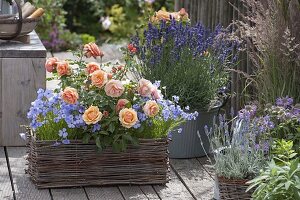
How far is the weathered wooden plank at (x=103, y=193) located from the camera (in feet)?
16.9

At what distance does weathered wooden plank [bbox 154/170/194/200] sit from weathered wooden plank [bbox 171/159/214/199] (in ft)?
0.14

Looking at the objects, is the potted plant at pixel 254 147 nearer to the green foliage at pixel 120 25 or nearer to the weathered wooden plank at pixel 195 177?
the weathered wooden plank at pixel 195 177

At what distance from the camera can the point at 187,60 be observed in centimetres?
586

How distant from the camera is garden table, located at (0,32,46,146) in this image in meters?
6.05

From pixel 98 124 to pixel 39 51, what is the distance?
1.15 m

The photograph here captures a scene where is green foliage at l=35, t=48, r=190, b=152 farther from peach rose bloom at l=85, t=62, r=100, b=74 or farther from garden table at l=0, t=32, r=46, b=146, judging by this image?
garden table at l=0, t=32, r=46, b=146

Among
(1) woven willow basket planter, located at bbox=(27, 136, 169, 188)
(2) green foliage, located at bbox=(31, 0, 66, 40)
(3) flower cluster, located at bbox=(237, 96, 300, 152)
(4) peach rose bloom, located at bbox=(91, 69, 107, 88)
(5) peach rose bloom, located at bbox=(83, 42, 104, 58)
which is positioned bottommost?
(2) green foliage, located at bbox=(31, 0, 66, 40)

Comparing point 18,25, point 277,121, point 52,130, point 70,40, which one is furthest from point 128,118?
point 70,40

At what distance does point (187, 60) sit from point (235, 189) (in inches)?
49.2

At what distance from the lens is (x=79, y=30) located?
11.0 m

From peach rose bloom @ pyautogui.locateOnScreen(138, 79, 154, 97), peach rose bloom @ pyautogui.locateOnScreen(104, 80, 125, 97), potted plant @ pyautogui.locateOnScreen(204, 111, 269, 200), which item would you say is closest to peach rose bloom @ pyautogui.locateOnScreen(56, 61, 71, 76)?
peach rose bloom @ pyautogui.locateOnScreen(104, 80, 125, 97)

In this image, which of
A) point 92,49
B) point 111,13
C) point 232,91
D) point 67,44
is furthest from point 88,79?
point 111,13

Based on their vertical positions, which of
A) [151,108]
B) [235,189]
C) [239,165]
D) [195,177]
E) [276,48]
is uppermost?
[276,48]

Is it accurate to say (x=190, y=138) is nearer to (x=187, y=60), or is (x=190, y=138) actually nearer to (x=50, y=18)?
(x=187, y=60)
